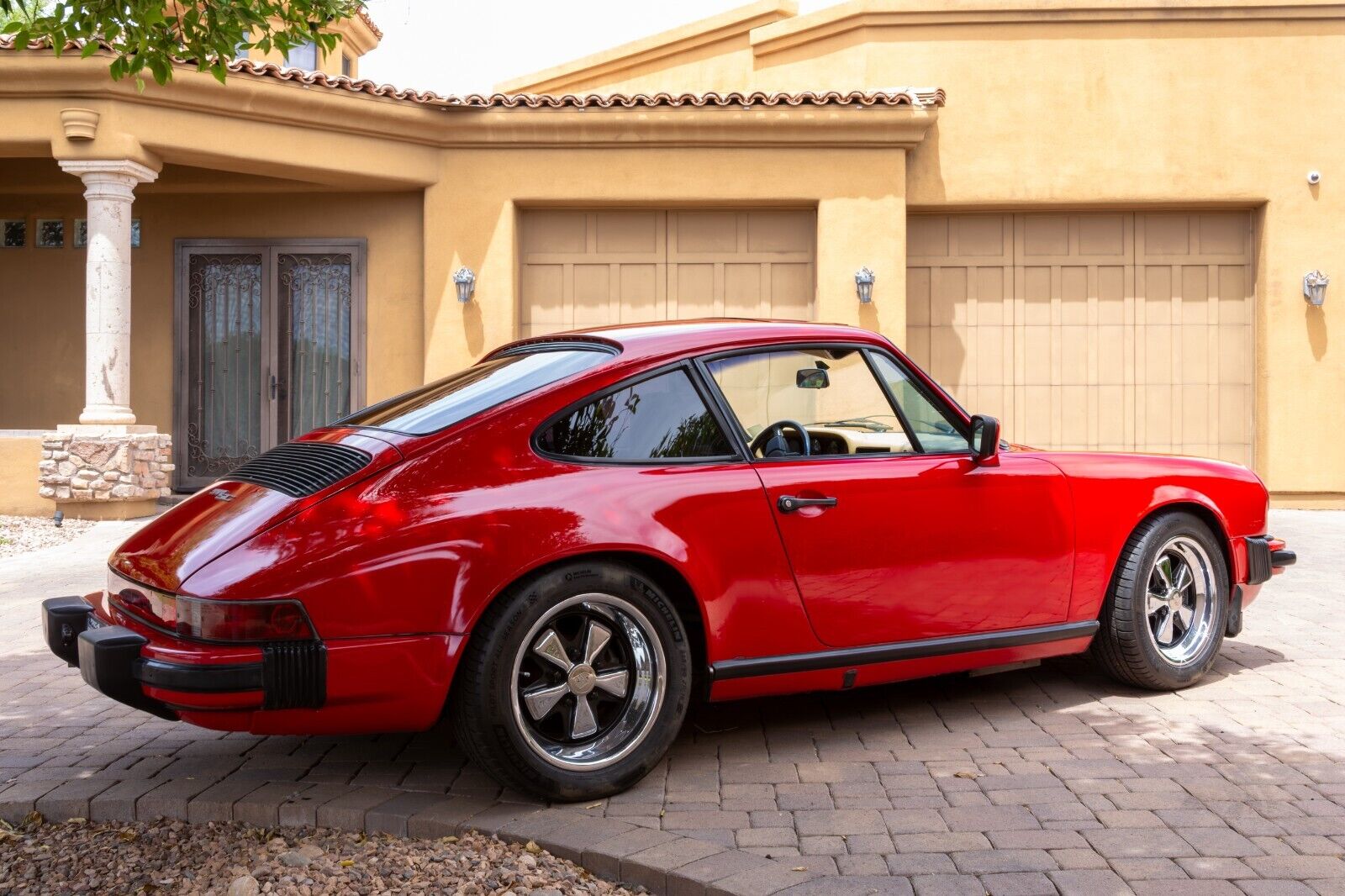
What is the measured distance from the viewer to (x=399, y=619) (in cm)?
338

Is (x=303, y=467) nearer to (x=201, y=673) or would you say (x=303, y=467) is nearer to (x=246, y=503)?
(x=246, y=503)

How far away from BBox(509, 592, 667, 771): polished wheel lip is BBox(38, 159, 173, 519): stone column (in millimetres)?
9215

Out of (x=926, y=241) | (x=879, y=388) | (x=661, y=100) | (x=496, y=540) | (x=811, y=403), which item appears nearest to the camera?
(x=496, y=540)

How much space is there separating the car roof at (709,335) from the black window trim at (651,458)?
0.23 feet

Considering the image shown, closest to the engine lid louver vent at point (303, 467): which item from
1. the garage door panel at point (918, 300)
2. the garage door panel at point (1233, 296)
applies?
the garage door panel at point (918, 300)

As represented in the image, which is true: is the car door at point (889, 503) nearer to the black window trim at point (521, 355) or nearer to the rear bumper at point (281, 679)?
the black window trim at point (521, 355)

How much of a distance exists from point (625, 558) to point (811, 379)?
107 centimetres

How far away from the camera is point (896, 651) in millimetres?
4219

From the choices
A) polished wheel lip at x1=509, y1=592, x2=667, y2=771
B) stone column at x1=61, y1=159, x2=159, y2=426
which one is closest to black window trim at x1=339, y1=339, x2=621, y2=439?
polished wheel lip at x1=509, y1=592, x2=667, y2=771

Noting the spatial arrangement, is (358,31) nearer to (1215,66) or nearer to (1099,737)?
(1215,66)

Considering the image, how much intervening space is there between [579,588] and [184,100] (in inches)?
390

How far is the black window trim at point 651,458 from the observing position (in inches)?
149

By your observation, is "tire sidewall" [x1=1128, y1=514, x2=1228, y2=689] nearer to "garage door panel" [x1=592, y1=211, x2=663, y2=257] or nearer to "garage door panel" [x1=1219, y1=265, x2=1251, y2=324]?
"garage door panel" [x1=592, y1=211, x2=663, y2=257]

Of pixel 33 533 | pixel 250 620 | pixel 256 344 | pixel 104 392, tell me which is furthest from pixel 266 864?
pixel 256 344
